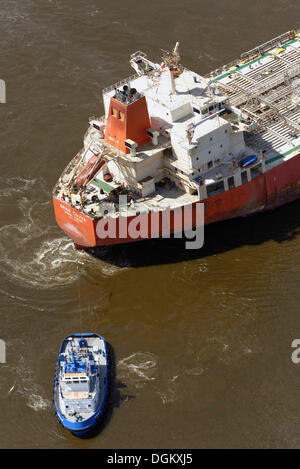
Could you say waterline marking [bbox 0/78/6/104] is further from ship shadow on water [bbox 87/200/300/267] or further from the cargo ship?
ship shadow on water [bbox 87/200/300/267]

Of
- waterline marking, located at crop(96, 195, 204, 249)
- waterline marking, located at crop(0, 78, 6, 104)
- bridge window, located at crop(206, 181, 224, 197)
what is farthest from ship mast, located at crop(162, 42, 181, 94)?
waterline marking, located at crop(0, 78, 6, 104)

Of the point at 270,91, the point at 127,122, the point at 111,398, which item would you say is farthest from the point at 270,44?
the point at 111,398

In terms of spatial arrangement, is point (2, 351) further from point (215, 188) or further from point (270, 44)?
point (270, 44)

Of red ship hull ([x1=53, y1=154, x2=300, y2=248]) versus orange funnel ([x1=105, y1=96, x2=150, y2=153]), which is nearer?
orange funnel ([x1=105, y1=96, x2=150, y2=153])

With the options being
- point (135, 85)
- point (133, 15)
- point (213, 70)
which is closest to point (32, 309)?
point (135, 85)

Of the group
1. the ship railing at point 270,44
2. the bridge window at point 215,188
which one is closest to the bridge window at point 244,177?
the bridge window at point 215,188
